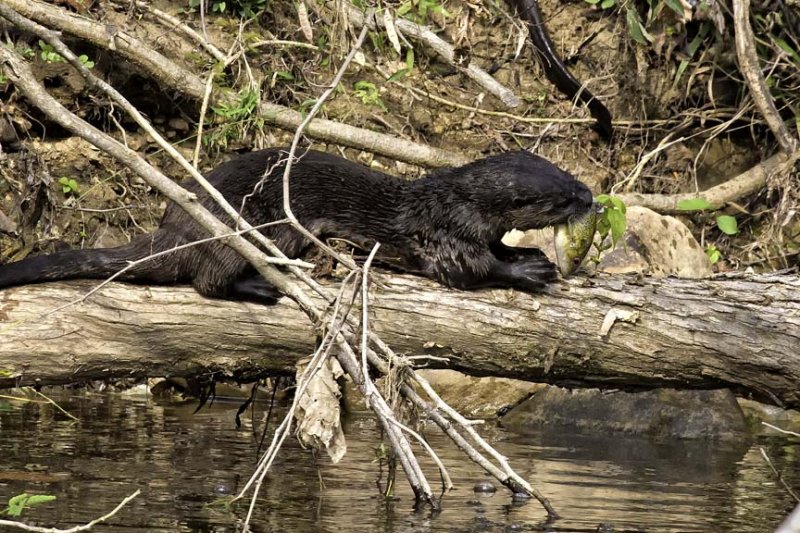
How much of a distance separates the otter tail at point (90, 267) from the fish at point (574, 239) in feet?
3.94

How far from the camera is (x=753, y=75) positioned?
21.3 feet

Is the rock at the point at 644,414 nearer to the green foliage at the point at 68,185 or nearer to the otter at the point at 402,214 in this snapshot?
the otter at the point at 402,214

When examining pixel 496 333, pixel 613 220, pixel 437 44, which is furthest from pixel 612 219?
pixel 437 44

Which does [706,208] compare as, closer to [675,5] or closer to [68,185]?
[675,5]

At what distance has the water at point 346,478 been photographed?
341 cm

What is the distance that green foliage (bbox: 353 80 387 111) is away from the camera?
6.20m

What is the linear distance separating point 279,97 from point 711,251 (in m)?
2.39

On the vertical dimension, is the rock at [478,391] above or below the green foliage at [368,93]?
below

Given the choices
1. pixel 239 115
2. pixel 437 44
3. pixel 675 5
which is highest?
pixel 675 5

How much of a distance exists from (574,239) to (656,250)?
1716 mm

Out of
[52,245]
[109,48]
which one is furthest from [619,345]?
[109,48]

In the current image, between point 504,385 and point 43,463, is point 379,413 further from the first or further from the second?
point 504,385

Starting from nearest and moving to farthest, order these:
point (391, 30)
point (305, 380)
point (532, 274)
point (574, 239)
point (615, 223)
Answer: point (305, 380)
point (532, 274)
point (574, 239)
point (615, 223)
point (391, 30)

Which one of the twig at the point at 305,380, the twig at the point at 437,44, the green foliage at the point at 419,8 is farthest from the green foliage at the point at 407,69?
the twig at the point at 305,380
